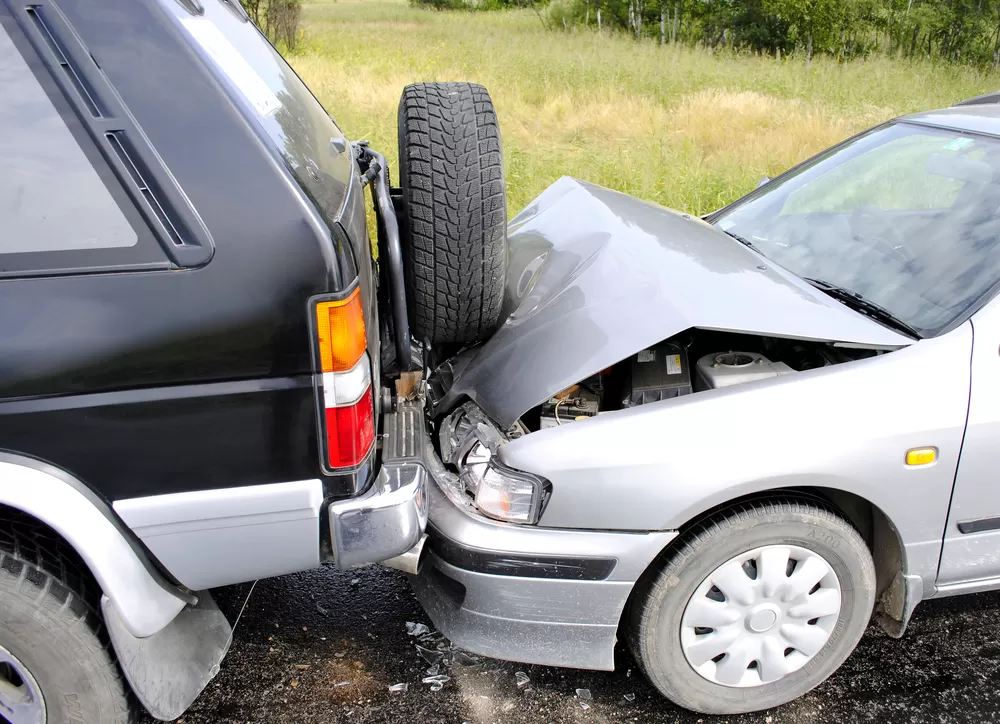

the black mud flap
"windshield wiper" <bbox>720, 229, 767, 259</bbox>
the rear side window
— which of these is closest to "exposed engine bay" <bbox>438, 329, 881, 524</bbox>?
"windshield wiper" <bbox>720, 229, 767, 259</bbox>

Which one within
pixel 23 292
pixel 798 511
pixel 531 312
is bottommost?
pixel 798 511

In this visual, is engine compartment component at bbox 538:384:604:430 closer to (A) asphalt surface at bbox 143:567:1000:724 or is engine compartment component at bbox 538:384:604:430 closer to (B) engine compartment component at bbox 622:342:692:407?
(B) engine compartment component at bbox 622:342:692:407

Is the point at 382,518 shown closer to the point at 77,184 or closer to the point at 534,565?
the point at 534,565

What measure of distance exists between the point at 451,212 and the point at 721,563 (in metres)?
1.30

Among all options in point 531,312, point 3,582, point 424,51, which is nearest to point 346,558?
point 3,582

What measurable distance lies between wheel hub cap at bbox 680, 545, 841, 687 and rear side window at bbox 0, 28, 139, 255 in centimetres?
174

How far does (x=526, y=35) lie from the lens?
18000 millimetres

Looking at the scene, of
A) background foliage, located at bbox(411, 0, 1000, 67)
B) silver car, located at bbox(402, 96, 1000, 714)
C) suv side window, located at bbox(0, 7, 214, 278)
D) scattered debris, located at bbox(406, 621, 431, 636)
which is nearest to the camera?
suv side window, located at bbox(0, 7, 214, 278)

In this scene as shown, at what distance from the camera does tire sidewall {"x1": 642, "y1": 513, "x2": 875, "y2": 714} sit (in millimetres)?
2086

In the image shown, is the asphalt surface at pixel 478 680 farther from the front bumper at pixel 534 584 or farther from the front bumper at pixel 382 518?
the front bumper at pixel 382 518

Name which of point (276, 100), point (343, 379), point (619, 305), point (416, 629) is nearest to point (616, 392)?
point (619, 305)

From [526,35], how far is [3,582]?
18.3 metres

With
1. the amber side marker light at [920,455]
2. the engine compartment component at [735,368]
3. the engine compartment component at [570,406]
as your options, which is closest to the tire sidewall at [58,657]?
the engine compartment component at [570,406]

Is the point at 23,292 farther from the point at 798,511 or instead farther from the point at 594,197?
the point at 594,197
